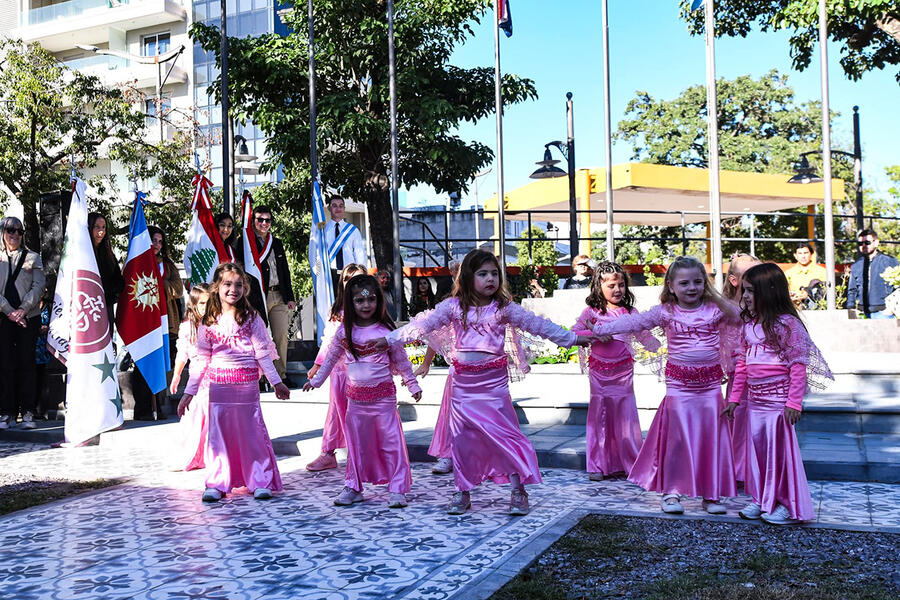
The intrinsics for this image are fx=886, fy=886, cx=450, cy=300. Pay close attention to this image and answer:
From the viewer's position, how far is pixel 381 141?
57.9ft

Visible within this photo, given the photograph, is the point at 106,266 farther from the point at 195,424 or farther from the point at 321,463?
the point at 321,463

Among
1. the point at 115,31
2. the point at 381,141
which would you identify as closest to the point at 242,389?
the point at 381,141

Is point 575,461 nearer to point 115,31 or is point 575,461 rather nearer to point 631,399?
point 631,399

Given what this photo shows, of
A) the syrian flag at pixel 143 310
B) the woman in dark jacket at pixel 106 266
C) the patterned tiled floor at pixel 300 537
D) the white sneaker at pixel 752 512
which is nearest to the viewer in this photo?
the patterned tiled floor at pixel 300 537

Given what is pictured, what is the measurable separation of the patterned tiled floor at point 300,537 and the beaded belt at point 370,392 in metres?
0.69

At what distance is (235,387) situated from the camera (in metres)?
6.28

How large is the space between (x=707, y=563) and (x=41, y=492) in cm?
480

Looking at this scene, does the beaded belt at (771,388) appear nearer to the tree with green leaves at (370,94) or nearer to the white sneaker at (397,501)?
the white sneaker at (397,501)

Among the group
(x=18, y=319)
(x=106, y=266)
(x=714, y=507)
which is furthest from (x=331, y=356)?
(x=18, y=319)

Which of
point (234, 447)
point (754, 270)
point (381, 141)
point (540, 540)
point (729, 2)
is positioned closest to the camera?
point (540, 540)

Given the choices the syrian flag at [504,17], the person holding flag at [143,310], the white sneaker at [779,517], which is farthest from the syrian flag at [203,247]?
the syrian flag at [504,17]

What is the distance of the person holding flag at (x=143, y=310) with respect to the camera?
9.17 meters

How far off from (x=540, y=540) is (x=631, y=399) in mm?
2225

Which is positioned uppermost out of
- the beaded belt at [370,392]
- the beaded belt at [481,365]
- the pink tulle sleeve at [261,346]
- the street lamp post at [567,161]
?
the street lamp post at [567,161]
